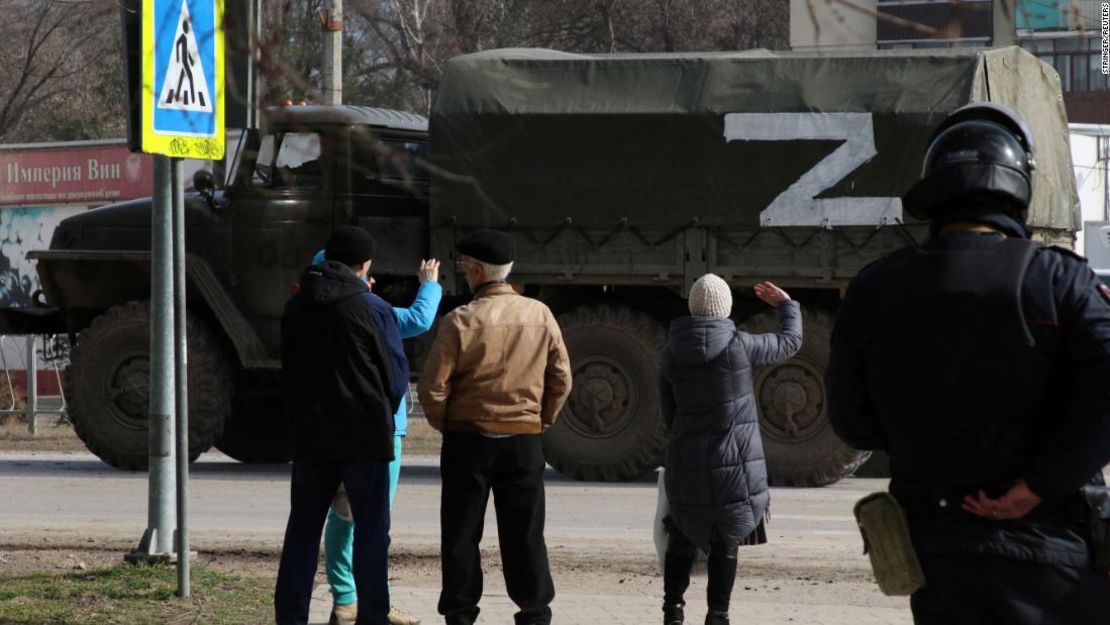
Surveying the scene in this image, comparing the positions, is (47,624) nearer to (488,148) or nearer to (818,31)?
(818,31)

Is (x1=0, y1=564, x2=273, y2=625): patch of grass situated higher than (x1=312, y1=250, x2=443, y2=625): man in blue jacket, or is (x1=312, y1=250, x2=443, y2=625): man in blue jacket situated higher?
(x1=312, y1=250, x2=443, y2=625): man in blue jacket

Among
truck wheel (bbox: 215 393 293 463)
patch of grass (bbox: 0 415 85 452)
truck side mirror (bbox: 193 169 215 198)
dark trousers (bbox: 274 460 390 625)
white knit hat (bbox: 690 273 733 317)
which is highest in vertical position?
truck side mirror (bbox: 193 169 215 198)

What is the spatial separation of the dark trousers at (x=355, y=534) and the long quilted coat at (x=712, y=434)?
1.34 m

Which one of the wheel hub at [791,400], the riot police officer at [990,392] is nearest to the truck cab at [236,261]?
the wheel hub at [791,400]

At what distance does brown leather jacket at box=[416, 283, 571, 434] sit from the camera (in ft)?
23.2

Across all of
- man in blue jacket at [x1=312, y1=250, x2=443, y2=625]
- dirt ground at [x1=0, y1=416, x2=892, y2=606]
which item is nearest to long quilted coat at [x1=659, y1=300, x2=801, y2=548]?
man in blue jacket at [x1=312, y1=250, x2=443, y2=625]

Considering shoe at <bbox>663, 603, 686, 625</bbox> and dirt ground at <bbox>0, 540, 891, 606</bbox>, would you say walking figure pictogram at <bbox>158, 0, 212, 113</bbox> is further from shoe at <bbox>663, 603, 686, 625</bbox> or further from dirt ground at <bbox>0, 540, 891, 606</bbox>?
shoe at <bbox>663, 603, 686, 625</bbox>

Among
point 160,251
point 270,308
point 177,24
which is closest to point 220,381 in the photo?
point 270,308

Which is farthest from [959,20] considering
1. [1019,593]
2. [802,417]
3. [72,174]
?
[72,174]

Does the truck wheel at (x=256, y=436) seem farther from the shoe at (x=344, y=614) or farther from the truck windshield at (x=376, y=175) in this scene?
the shoe at (x=344, y=614)

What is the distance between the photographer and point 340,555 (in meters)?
7.64

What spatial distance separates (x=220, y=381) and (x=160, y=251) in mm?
6622

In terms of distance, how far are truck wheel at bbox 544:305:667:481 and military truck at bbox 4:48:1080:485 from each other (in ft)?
0.06

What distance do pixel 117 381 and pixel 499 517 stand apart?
898cm
